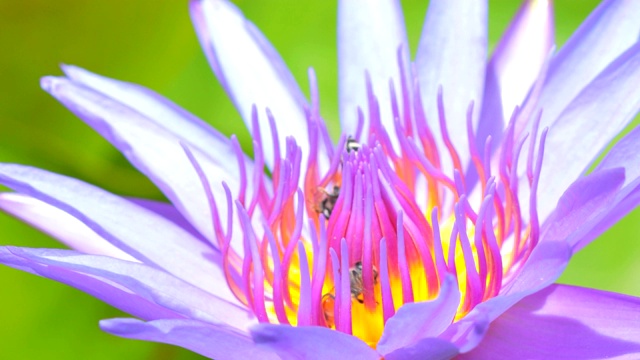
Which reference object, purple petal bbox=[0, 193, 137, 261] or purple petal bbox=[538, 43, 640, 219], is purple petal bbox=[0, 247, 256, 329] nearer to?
purple petal bbox=[0, 193, 137, 261]

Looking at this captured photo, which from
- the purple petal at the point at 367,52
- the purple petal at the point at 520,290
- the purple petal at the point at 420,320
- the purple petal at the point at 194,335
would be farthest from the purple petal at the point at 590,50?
the purple petal at the point at 194,335

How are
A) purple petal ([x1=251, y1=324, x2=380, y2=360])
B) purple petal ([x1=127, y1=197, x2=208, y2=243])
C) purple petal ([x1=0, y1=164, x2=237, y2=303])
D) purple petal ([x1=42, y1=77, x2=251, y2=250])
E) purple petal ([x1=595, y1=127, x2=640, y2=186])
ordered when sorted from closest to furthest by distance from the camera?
1. purple petal ([x1=251, y1=324, x2=380, y2=360])
2. purple petal ([x1=595, y1=127, x2=640, y2=186])
3. purple petal ([x1=0, y1=164, x2=237, y2=303])
4. purple petal ([x1=42, y1=77, x2=251, y2=250])
5. purple petal ([x1=127, y1=197, x2=208, y2=243])

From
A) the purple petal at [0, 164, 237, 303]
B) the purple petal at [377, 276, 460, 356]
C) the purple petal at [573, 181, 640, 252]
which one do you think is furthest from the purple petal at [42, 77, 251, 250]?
the purple petal at [573, 181, 640, 252]

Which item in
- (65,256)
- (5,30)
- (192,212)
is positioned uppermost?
(5,30)

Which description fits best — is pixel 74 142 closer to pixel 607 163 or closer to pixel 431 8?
pixel 431 8

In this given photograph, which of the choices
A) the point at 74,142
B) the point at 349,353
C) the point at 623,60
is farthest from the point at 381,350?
the point at 74,142
